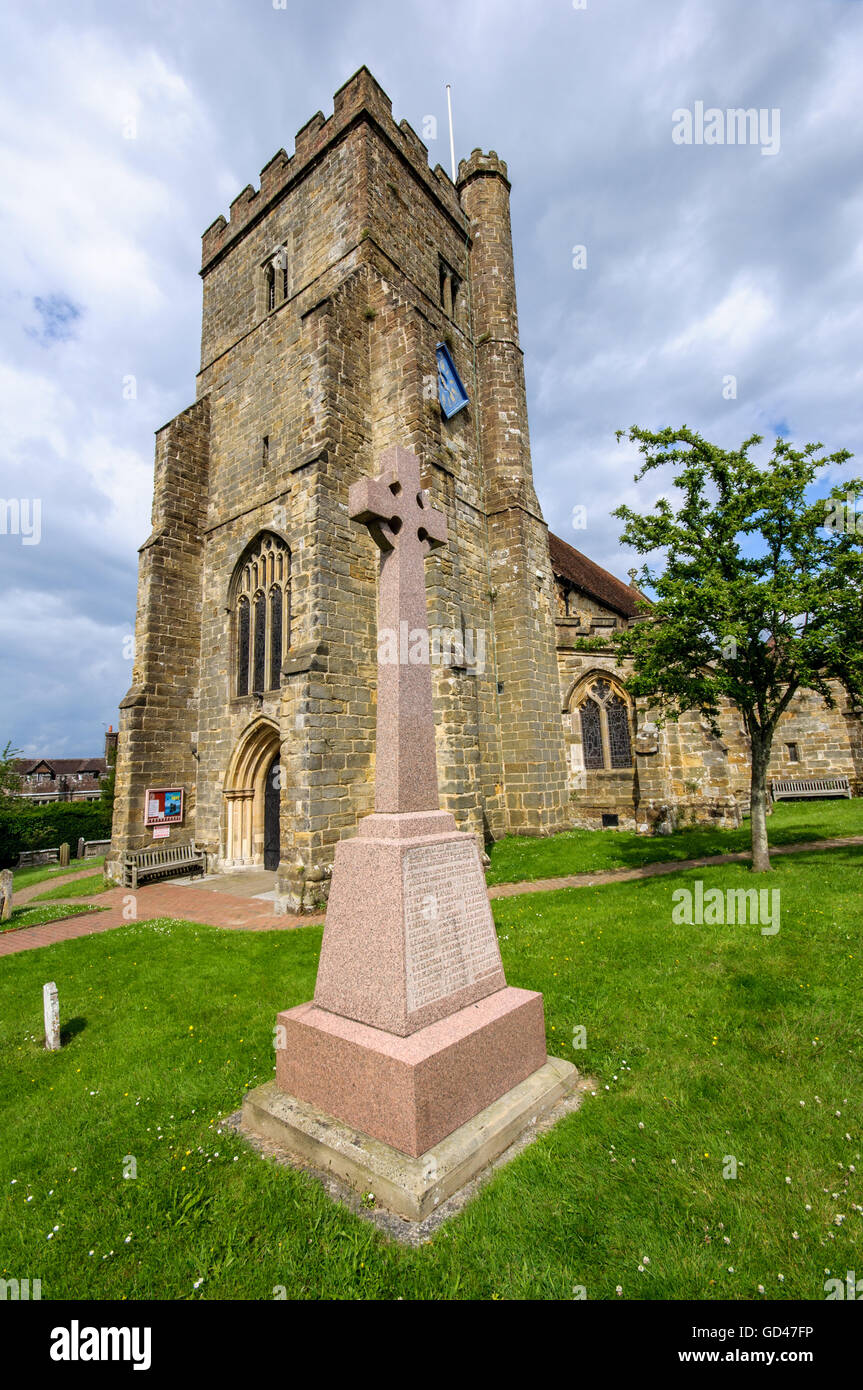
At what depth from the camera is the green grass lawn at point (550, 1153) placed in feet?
8.20

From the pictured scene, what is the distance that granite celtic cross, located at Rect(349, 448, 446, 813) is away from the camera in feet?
13.1

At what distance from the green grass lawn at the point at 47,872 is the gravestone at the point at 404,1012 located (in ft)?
57.3

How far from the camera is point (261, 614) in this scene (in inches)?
563

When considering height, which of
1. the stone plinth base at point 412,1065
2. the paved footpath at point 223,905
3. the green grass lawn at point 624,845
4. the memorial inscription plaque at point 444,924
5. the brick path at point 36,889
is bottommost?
the brick path at point 36,889

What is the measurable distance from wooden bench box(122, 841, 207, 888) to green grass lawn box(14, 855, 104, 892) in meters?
6.21

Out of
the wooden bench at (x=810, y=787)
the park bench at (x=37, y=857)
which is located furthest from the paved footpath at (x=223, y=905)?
the park bench at (x=37, y=857)

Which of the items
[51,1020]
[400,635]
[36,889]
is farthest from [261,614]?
Answer: [400,635]

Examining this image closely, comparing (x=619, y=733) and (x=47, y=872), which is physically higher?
(x=619, y=733)

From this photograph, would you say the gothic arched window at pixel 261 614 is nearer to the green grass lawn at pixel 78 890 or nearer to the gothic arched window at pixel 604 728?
the green grass lawn at pixel 78 890

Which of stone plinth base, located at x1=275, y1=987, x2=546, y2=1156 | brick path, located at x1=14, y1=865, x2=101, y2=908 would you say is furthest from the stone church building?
stone plinth base, located at x1=275, y1=987, x2=546, y2=1156

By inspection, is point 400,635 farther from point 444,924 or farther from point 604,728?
point 604,728

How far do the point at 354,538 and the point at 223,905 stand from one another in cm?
746
